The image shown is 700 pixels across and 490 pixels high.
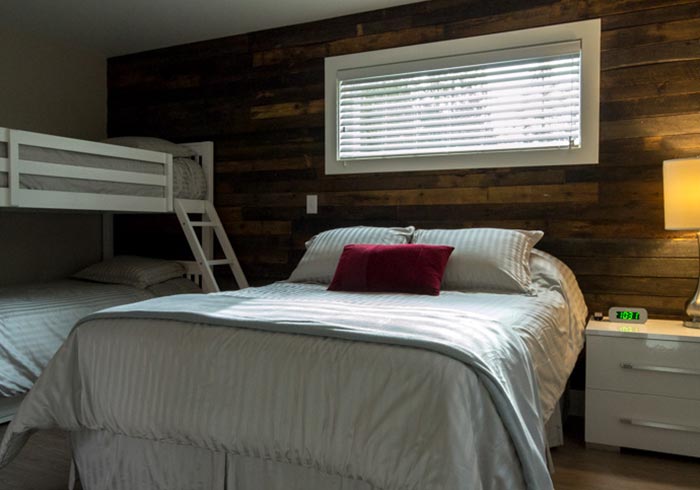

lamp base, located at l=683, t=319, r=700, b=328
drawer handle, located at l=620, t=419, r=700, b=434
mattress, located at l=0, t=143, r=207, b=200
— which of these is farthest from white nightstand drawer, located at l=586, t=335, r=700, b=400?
mattress, located at l=0, t=143, r=207, b=200

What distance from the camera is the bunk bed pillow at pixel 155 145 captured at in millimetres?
3713

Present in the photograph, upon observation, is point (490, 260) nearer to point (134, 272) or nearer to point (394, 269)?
point (394, 269)

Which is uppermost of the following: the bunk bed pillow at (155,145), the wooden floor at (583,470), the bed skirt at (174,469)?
the bunk bed pillow at (155,145)

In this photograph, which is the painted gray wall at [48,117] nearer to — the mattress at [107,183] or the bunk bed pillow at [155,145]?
the bunk bed pillow at [155,145]

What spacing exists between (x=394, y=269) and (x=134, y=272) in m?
1.88

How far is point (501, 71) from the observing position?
3164 millimetres

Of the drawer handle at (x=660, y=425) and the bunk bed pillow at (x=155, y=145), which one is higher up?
the bunk bed pillow at (x=155, y=145)

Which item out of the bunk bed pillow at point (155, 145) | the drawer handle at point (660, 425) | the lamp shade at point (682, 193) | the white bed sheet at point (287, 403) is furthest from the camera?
the bunk bed pillow at point (155, 145)

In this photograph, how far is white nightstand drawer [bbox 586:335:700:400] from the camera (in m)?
2.35

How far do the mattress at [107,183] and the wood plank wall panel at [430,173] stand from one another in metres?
0.19

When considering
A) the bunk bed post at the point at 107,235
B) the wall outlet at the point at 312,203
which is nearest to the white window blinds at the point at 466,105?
the wall outlet at the point at 312,203

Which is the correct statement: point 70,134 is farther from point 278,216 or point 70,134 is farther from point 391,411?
point 391,411

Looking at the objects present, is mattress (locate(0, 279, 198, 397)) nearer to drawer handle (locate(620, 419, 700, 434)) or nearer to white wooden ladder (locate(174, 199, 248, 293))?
white wooden ladder (locate(174, 199, 248, 293))

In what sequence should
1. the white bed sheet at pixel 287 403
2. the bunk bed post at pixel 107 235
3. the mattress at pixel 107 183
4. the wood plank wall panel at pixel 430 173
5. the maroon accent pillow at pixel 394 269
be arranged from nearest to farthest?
1. the white bed sheet at pixel 287 403
2. the maroon accent pillow at pixel 394 269
3. the wood plank wall panel at pixel 430 173
4. the mattress at pixel 107 183
5. the bunk bed post at pixel 107 235
